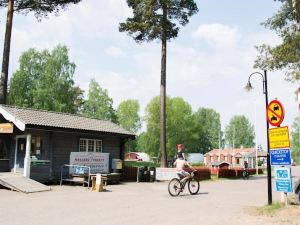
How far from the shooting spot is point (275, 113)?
11.9 m

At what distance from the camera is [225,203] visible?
1376cm

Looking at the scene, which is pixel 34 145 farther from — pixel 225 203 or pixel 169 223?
pixel 169 223

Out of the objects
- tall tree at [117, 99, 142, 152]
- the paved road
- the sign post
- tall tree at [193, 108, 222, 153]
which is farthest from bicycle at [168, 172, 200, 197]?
tall tree at [193, 108, 222, 153]

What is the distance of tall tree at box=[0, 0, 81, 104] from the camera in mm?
24938

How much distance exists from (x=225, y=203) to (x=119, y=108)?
7953cm

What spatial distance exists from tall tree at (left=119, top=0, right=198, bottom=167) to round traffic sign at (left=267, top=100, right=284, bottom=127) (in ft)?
54.5

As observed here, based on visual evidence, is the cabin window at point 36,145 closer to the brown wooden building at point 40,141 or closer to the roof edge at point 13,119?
the brown wooden building at point 40,141

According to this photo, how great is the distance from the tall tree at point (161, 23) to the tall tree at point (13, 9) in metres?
4.61

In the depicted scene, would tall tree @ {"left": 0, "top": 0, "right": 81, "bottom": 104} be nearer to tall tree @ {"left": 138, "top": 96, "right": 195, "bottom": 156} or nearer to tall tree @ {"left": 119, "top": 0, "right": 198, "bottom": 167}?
tall tree @ {"left": 119, "top": 0, "right": 198, "bottom": 167}

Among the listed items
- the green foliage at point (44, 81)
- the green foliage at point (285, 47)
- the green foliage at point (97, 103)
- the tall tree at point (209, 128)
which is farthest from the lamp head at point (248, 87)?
the tall tree at point (209, 128)

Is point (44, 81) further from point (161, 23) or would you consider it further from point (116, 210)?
point (116, 210)

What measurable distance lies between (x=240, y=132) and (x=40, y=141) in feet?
371

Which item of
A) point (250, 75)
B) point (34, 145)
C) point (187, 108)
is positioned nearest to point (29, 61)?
→ point (187, 108)

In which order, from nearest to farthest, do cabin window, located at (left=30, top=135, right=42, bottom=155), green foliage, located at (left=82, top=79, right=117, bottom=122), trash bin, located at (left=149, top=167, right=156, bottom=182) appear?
cabin window, located at (left=30, top=135, right=42, bottom=155), trash bin, located at (left=149, top=167, right=156, bottom=182), green foliage, located at (left=82, top=79, right=117, bottom=122)
